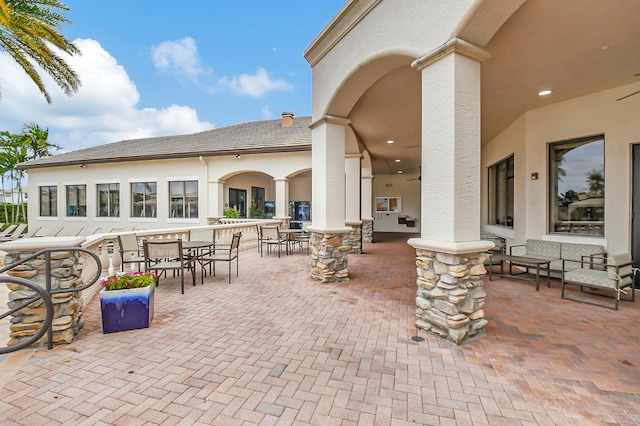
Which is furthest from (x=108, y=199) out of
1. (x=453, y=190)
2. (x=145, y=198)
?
(x=453, y=190)

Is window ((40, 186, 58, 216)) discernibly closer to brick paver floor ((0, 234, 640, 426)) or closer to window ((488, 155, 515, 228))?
brick paver floor ((0, 234, 640, 426))

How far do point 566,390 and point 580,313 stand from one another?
233 centimetres

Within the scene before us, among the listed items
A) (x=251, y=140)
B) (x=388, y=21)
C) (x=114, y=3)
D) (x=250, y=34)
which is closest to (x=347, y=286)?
(x=388, y=21)

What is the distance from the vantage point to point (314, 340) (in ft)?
10.2

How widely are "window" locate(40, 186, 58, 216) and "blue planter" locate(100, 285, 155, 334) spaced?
16668mm

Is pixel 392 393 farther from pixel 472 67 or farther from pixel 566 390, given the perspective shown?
pixel 472 67

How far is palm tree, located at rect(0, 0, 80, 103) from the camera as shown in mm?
6116

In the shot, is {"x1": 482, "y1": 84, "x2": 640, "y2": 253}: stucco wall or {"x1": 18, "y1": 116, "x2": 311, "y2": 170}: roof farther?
{"x1": 18, "y1": 116, "x2": 311, "y2": 170}: roof

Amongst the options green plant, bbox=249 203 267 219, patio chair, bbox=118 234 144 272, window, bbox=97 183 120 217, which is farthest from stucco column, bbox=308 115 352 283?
window, bbox=97 183 120 217

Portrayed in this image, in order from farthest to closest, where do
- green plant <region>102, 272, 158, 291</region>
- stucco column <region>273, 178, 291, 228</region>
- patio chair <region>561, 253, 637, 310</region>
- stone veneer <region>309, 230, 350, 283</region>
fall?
1. stucco column <region>273, 178, 291, 228</region>
2. stone veneer <region>309, 230, 350, 283</region>
3. patio chair <region>561, 253, 637, 310</region>
4. green plant <region>102, 272, 158, 291</region>

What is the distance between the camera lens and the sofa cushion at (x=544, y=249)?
18.4ft

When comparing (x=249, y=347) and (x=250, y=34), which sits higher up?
(x=250, y=34)

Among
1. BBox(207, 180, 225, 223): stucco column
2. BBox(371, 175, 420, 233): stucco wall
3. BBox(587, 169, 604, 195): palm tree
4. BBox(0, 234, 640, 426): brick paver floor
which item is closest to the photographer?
BBox(0, 234, 640, 426): brick paver floor

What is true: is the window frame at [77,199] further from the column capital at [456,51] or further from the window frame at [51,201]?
the column capital at [456,51]
